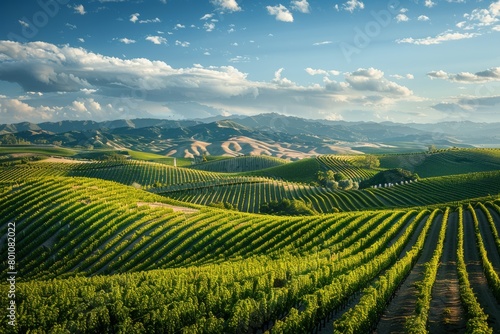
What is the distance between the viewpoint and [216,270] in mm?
30922

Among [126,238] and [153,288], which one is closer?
[153,288]

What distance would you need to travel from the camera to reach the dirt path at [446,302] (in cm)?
2236

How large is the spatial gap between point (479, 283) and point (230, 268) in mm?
21200

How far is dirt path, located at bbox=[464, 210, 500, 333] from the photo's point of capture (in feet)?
79.3

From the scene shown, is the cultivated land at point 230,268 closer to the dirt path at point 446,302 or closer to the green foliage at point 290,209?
the dirt path at point 446,302

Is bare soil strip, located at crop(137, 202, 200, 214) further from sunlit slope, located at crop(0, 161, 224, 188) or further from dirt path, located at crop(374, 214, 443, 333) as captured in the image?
sunlit slope, located at crop(0, 161, 224, 188)

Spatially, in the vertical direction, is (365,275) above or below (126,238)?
above

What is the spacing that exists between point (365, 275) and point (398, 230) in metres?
26.0

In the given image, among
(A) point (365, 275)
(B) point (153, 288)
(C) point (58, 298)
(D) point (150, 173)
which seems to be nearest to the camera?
(C) point (58, 298)

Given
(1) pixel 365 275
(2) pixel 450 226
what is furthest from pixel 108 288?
(2) pixel 450 226

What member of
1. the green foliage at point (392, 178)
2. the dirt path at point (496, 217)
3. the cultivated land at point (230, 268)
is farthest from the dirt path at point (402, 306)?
the green foliage at point (392, 178)

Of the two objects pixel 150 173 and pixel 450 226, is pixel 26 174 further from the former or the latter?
pixel 450 226

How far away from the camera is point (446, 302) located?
26.2m

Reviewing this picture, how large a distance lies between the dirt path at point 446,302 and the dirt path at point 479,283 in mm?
1320
